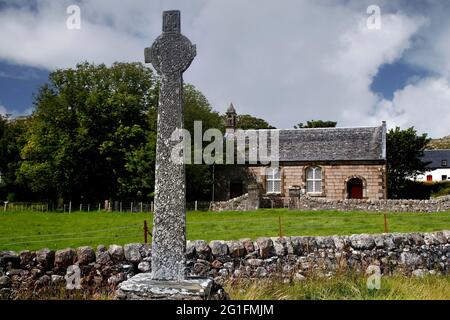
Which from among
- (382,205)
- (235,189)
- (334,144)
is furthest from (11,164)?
(382,205)

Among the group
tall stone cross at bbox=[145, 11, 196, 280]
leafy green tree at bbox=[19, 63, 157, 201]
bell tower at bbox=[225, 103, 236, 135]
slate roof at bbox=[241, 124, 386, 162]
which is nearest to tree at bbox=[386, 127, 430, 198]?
slate roof at bbox=[241, 124, 386, 162]

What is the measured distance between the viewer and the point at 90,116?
1396 inches

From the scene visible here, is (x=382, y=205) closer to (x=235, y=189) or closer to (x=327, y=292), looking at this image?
(x=235, y=189)

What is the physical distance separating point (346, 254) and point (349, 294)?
3463 millimetres

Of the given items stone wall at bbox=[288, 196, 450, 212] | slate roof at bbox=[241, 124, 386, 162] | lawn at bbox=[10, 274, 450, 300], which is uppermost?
slate roof at bbox=[241, 124, 386, 162]

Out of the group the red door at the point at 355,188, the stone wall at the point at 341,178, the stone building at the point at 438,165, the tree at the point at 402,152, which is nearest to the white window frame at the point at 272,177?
the stone wall at the point at 341,178

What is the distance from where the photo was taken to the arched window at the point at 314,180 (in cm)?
3538

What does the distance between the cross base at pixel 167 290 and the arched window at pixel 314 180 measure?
30.9m

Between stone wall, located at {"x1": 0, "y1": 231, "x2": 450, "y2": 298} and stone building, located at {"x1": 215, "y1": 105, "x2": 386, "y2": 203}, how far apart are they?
72.8ft

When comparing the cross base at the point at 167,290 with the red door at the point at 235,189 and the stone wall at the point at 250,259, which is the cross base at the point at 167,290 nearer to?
the stone wall at the point at 250,259

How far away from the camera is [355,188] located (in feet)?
113

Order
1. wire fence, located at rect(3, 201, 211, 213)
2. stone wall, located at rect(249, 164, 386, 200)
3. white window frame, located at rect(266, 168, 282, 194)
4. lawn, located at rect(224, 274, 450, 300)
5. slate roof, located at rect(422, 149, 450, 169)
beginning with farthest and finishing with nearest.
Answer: slate roof, located at rect(422, 149, 450, 169) → white window frame, located at rect(266, 168, 282, 194) → stone wall, located at rect(249, 164, 386, 200) → wire fence, located at rect(3, 201, 211, 213) → lawn, located at rect(224, 274, 450, 300)

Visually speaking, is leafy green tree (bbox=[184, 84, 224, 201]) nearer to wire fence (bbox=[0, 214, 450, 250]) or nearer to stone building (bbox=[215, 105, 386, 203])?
stone building (bbox=[215, 105, 386, 203])

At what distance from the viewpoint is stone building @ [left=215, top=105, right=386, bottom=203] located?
3394 cm
